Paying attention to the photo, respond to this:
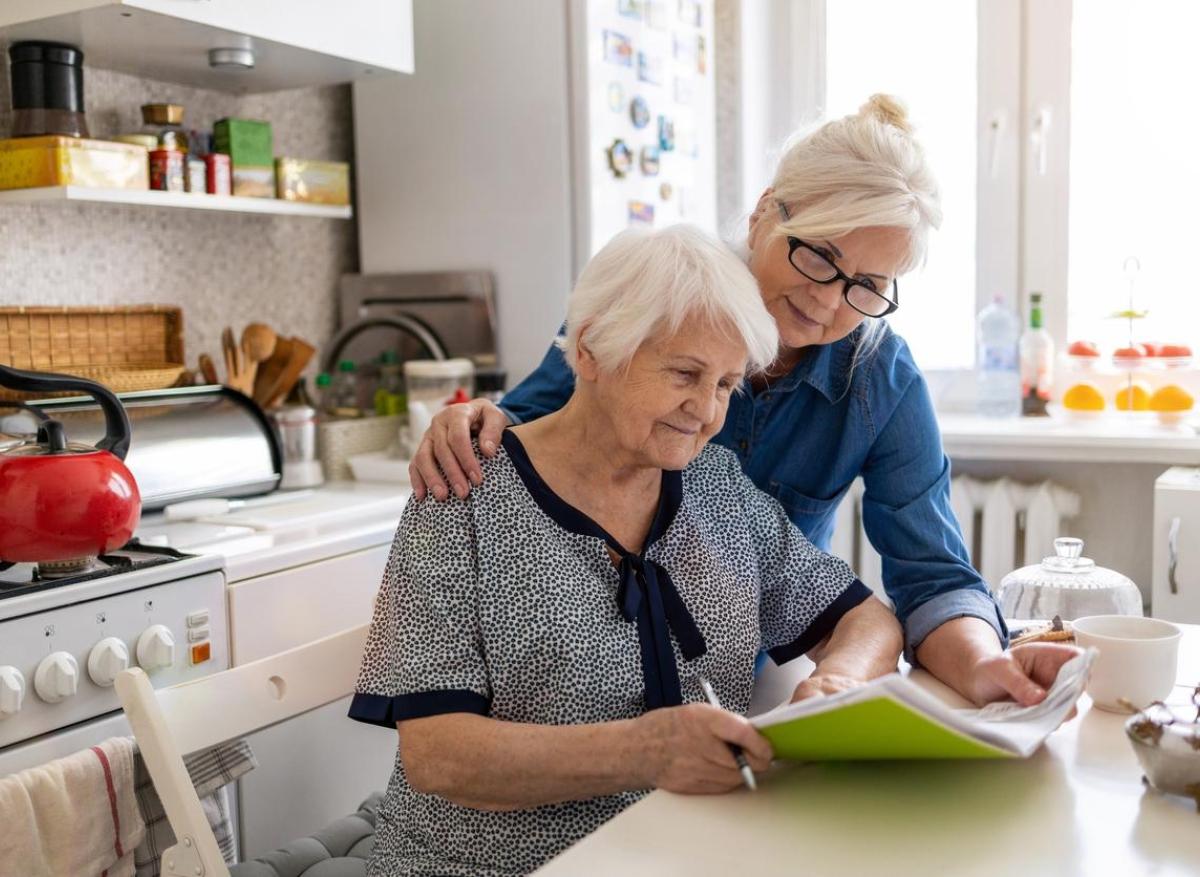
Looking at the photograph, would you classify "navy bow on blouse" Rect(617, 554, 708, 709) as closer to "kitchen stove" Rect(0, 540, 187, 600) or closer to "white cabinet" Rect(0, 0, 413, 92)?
"kitchen stove" Rect(0, 540, 187, 600)

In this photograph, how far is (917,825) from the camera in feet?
3.03

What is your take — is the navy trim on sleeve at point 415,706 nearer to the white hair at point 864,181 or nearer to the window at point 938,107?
the white hair at point 864,181

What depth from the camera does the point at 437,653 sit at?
1.14m

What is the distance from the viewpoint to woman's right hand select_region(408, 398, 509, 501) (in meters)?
1.25

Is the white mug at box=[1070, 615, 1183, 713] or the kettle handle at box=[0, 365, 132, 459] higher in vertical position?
the kettle handle at box=[0, 365, 132, 459]

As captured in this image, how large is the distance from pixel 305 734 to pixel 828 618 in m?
1.06

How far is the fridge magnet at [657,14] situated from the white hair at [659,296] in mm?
1683

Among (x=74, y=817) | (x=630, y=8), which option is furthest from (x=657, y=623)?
(x=630, y=8)

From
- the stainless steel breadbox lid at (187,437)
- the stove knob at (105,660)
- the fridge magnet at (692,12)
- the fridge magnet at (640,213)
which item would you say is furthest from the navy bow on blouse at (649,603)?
the fridge magnet at (692,12)

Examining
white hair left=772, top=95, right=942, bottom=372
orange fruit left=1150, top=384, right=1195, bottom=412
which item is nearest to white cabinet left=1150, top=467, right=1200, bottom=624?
orange fruit left=1150, top=384, right=1195, bottom=412

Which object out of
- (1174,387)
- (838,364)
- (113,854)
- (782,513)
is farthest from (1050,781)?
(1174,387)

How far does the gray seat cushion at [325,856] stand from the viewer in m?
1.50

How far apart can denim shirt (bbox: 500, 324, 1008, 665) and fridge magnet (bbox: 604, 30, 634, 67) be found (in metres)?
1.23

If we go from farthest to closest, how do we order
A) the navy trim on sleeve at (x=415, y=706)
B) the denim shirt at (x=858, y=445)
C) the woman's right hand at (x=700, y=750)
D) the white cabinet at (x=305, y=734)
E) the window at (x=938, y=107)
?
the window at (x=938, y=107)
the white cabinet at (x=305, y=734)
the denim shirt at (x=858, y=445)
the navy trim on sleeve at (x=415, y=706)
the woman's right hand at (x=700, y=750)
